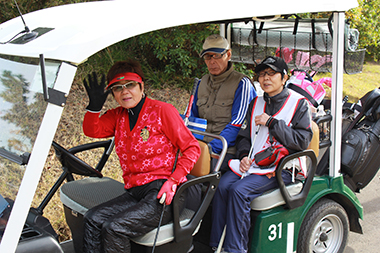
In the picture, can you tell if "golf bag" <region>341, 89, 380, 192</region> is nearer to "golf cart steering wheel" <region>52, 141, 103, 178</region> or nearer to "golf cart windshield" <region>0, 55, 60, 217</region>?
"golf cart steering wheel" <region>52, 141, 103, 178</region>

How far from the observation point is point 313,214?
3027mm

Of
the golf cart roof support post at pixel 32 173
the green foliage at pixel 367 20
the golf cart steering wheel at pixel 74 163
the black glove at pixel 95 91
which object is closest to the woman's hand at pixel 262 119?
the black glove at pixel 95 91

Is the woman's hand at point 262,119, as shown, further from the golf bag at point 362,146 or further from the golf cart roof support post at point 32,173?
the golf cart roof support post at point 32,173

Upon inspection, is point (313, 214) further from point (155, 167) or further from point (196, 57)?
point (196, 57)

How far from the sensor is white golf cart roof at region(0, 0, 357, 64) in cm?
173

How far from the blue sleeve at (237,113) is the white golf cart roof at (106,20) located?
90 cm

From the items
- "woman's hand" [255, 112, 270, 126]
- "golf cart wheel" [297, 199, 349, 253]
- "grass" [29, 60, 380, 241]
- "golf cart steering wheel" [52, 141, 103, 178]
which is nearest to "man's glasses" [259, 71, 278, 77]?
"woman's hand" [255, 112, 270, 126]

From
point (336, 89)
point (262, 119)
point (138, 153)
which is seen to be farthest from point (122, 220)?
point (336, 89)

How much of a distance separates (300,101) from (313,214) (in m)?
0.91

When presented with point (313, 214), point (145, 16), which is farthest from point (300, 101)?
point (145, 16)

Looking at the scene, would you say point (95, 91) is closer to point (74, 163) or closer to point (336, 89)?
point (74, 163)

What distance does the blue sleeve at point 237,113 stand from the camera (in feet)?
10.3

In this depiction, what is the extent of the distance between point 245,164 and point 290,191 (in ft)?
1.24

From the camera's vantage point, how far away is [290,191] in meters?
2.83
